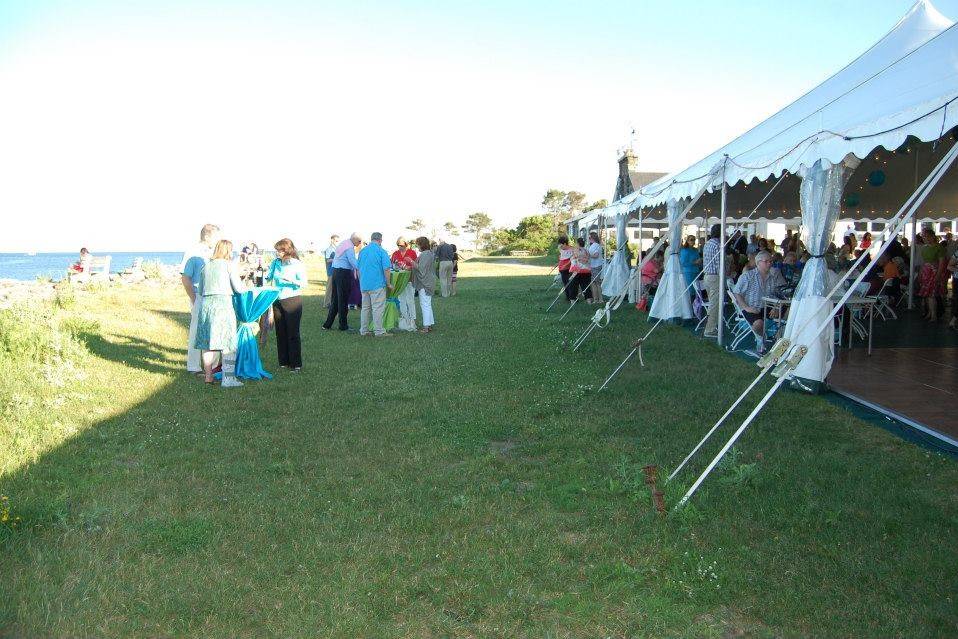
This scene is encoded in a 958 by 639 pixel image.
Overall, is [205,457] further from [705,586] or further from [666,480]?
[705,586]

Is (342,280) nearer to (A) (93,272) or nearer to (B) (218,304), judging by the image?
(B) (218,304)

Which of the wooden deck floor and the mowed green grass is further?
the wooden deck floor

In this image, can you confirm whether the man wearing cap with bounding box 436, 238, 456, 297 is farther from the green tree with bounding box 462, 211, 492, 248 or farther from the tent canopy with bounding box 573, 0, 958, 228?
the green tree with bounding box 462, 211, 492, 248

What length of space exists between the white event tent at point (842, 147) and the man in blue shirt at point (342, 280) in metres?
4.80

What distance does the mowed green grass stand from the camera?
2982 millimetres

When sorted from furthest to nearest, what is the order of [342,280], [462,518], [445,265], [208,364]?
[445,265] < [342,280] < [208,364] < [462,518]

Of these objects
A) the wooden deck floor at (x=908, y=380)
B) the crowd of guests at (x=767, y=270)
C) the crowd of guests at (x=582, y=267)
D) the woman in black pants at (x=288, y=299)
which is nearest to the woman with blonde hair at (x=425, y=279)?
the crowd of guests at (x=767, y=270)

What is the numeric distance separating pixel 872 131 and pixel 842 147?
0.36 metres

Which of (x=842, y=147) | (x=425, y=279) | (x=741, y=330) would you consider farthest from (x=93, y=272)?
(x=842, y=147)

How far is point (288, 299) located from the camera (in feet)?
26.8

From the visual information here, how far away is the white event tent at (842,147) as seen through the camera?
18.9 feet

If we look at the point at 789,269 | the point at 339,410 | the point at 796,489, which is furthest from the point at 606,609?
the point at 789,269

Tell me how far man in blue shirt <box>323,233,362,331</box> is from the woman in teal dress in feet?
14.7

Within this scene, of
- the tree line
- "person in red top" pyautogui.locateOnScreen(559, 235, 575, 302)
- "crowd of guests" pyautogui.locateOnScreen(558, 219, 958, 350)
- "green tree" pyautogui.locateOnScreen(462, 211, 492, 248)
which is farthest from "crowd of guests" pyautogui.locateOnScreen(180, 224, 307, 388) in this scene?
"green tree" pyautogui.locateOnScreen(462, 211, 492, 248)
